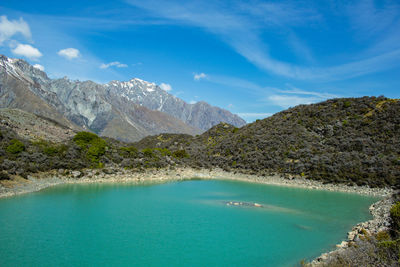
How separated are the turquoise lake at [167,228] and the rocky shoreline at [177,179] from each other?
1360 mm

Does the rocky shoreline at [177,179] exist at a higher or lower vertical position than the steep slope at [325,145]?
lower

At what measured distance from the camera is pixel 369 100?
169ft

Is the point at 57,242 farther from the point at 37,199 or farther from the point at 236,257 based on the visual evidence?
the point at 37,199

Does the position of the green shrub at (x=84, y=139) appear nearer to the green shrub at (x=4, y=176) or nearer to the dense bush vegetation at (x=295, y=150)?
the dense bush vegetation at (x=295, y=150)

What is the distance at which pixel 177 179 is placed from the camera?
41312 mm

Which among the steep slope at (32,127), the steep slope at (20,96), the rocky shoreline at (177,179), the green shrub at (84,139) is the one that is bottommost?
the rocky shoreline at (177,179)

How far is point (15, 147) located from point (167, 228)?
80.3 feet

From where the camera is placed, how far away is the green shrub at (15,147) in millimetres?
31125

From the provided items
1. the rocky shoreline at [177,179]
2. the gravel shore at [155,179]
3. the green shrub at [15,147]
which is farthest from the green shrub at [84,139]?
the green shrub at [15,147]

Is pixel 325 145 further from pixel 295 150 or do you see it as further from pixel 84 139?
pixel 84 139

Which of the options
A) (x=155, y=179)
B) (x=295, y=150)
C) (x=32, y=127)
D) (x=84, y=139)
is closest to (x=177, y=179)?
(x=155, y=179)

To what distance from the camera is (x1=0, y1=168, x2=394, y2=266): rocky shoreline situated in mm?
21375

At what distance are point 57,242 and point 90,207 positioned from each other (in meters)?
7.86

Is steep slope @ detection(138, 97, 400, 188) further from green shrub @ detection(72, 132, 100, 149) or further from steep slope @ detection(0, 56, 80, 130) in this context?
steep slope @ detection(0, 56, 80, 130)
